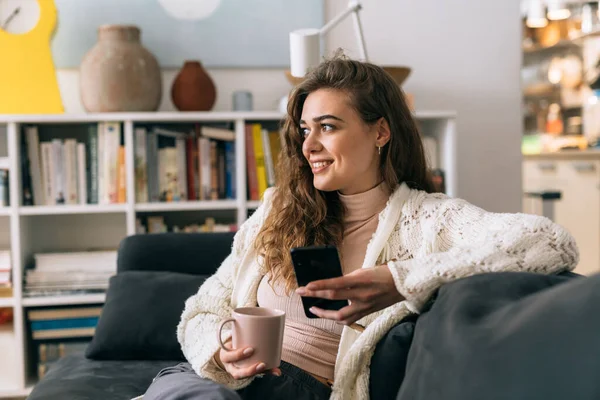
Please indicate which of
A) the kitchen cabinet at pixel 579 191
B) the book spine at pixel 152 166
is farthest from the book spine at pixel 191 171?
the kitchen cabinet at pixel 579 191

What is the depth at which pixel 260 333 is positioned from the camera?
1.28 meters

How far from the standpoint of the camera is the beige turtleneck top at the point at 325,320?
158 centimetres

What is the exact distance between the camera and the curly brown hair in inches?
66.7

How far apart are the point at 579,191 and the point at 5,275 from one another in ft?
13.3

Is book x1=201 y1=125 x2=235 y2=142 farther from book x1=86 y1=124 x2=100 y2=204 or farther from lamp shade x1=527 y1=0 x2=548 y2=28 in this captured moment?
lamp shade x1=527 y1=0 x2=548 y2=28

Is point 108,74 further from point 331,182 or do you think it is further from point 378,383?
point 378,383

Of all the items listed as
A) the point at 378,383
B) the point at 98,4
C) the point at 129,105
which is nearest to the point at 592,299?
the point at 378,383

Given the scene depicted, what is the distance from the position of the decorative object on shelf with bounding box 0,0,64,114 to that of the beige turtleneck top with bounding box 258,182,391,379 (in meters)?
1.67

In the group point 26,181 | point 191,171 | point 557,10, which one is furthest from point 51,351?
point 557,10

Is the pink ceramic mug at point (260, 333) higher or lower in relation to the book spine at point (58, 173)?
lower

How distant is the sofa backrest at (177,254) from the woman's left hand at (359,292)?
96 cm

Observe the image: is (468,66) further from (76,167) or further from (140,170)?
(76,167)

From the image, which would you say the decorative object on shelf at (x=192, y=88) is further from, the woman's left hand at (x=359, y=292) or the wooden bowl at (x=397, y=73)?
the woman's left hand at (x=359, y=292)

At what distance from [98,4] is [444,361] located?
2.57m
